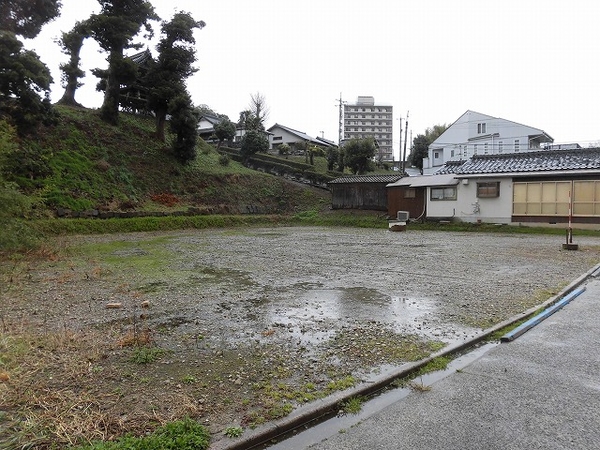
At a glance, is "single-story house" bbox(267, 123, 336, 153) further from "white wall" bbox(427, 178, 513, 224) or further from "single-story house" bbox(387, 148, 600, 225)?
"white wall" bbox(427, 178, 513, 224)

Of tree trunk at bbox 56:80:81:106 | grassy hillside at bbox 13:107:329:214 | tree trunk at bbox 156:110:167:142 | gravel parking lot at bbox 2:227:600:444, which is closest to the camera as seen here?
gravel parking lot at bbox 2:227:600:444

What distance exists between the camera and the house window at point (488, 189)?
18672 millimetres

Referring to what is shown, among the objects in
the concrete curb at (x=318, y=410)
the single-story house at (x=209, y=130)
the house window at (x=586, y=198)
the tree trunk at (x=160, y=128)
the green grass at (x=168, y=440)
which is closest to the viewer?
the green grass at (x=168, y=440)

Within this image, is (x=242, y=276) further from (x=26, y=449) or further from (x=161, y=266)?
(x=26, y=449)

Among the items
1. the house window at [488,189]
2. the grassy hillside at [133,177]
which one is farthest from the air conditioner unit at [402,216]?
the grassy hillside at [133,177]

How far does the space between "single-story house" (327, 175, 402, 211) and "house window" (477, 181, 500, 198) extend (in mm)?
5401

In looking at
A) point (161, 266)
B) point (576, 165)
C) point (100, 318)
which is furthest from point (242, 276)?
point (576, 165)

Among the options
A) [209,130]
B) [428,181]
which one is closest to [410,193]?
[428,181]

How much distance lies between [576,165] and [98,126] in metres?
23.9

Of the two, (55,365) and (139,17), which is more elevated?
(139,17)

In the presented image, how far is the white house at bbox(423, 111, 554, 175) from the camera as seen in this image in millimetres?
32438

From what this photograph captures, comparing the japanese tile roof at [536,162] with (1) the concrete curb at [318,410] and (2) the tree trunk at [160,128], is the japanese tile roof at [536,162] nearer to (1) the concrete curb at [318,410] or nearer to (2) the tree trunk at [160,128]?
(1) the concrete curb at [318,410]

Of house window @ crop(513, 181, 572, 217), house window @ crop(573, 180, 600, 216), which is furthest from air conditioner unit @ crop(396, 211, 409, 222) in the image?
house window @ crop(573, 180, 600, 216)

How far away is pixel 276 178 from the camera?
28953 mm
